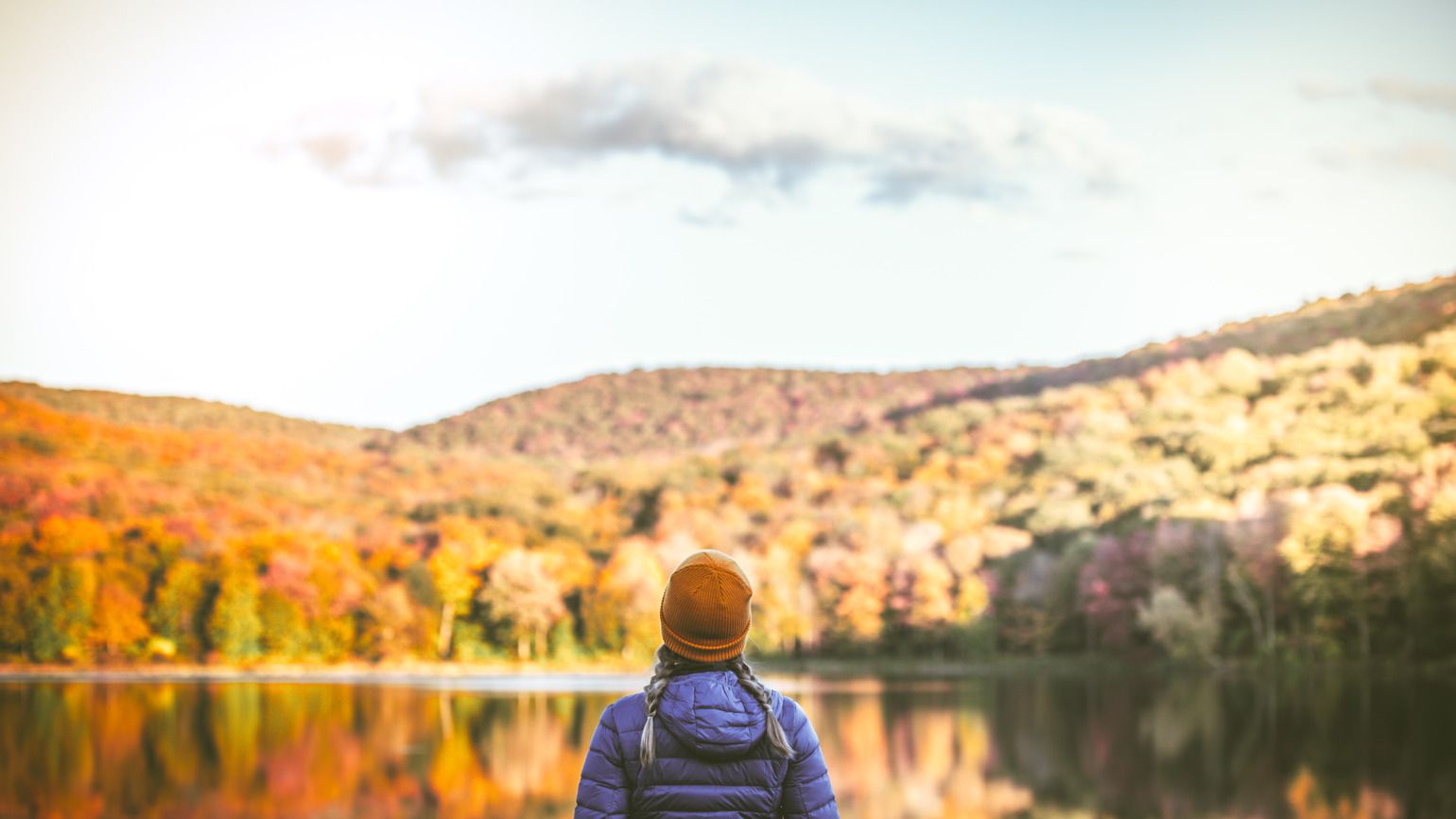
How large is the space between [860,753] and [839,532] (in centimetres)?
4190

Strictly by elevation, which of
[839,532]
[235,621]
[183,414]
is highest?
[183,414]

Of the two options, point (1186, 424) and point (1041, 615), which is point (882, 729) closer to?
point (1041, 615)

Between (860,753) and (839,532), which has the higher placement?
(839,532)

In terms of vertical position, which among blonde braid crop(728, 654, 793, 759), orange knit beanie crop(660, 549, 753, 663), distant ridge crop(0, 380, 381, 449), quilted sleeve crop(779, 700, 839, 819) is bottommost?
quilted sleeve crop(779, 700, 839, 819)

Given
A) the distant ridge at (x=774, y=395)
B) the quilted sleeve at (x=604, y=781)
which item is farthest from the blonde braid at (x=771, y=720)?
the distant ridge at (x=774, y=395)

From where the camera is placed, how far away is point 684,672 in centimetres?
375

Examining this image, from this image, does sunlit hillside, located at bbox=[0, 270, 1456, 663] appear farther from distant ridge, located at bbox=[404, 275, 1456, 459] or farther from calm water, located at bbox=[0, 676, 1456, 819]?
calm water, located at bbox=[0, 676, 1456, 819]

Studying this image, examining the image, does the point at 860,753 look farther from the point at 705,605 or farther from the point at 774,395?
the point at 774,395

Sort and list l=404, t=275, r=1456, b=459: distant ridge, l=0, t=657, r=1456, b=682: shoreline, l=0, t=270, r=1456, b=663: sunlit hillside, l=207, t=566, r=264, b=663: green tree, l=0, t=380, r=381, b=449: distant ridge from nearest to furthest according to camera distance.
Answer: l=0, t=657, r=1456, b=682: shoreline, l=0, t=270, r=1456, b=663: sunlit hillside, l=207, t=566, r=264, b=663: green tree, l=0, t=380, r=381, b=449: distant ridge, l=404, t=275, r=1456, b=459: distant ridge

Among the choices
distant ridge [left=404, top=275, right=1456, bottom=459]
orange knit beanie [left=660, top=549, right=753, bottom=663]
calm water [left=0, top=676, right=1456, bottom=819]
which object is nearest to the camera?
orange knit beanie [left=660, top=549, right=753, bottom=663]

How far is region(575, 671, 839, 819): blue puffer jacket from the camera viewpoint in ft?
12.1

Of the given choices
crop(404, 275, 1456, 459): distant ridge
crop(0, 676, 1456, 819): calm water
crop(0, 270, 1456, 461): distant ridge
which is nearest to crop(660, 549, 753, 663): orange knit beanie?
crop(0, 676, 1456, 819): calm water

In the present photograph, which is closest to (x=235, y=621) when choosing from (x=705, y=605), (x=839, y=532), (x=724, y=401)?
(x=839, y=532)

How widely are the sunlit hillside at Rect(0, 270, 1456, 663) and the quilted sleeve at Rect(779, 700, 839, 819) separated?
43340 mm
